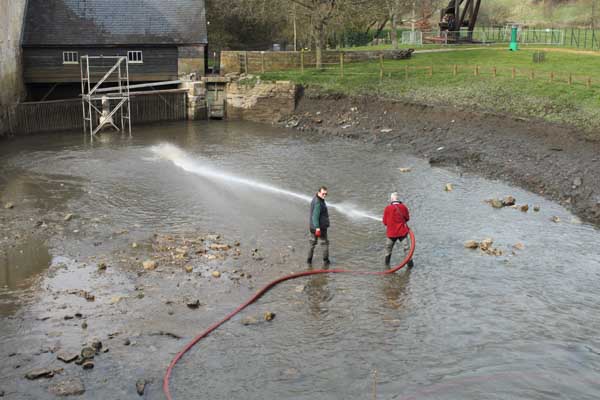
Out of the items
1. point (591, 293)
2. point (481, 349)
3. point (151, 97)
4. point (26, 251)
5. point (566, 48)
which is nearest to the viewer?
point (481, 349)

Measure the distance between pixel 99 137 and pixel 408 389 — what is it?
31013 millimetres

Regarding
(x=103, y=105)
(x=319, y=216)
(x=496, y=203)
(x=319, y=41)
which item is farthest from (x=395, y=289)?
(x=319, y=41)

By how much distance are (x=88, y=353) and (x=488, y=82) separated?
31904 mm

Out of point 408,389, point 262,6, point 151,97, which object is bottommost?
point 408,389

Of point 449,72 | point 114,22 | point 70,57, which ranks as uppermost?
point 114,22

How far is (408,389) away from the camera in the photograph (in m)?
12.9

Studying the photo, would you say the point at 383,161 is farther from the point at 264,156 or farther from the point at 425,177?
the point at 264,156

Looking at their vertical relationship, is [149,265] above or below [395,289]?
above

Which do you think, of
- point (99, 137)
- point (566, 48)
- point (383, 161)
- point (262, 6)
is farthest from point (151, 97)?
point (566, 48)

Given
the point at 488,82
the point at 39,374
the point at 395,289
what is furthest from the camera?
the point at 488,82

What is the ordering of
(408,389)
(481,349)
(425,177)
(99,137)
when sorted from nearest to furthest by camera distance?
1. (408,389)
2. (481,349)
3. (425,177)
4. (99,137)

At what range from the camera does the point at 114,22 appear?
158ft

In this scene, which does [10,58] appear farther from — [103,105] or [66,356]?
[66,356]

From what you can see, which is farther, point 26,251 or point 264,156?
point 264,156
